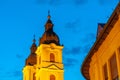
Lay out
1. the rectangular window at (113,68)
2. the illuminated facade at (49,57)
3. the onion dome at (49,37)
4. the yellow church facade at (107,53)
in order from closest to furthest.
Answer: the yellow church facade at (107,53) → the rectangular window at (113,68) → the illuminated facade at (49,57) → the onion dome at (49,37)

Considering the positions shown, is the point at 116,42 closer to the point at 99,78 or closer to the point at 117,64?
the point at 117,64

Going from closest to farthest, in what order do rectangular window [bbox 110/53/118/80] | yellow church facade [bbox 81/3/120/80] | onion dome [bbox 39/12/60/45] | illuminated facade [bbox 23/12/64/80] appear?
yellow church facade [bbox 81/3/120/80], rectangular window [bbox 110/53/118/80], illuminated facade [bbox 23/12/64/80], onion dome [bbox 39/12/60/45]

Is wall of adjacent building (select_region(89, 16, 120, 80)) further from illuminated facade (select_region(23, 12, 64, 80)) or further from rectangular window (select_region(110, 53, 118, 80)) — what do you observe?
illuminated facade (select_region(23, 12, 64, 80))

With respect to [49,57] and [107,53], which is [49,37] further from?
[107,53]

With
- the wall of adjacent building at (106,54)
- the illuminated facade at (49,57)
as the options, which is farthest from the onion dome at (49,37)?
the wall of adjacent building at (106,54)

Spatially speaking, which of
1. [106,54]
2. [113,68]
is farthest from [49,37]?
[113,68]

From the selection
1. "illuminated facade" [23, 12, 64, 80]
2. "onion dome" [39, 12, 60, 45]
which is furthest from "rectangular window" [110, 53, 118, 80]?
"onion dome" [39, 12, 60, 45]

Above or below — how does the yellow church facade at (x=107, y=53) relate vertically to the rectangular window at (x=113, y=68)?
above

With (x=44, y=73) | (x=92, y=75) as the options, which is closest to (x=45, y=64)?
(x=44, y=73)

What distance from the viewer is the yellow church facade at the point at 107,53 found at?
70.8 ft

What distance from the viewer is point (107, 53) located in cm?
2377

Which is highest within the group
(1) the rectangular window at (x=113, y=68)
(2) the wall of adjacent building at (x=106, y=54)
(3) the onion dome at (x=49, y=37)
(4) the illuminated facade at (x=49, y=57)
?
(3) the onion dome at (x=49, y=37)

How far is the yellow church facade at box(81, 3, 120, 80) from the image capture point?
21.6m

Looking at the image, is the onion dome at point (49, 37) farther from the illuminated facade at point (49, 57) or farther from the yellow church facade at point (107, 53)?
the yellow church facade at point (107, 53)
